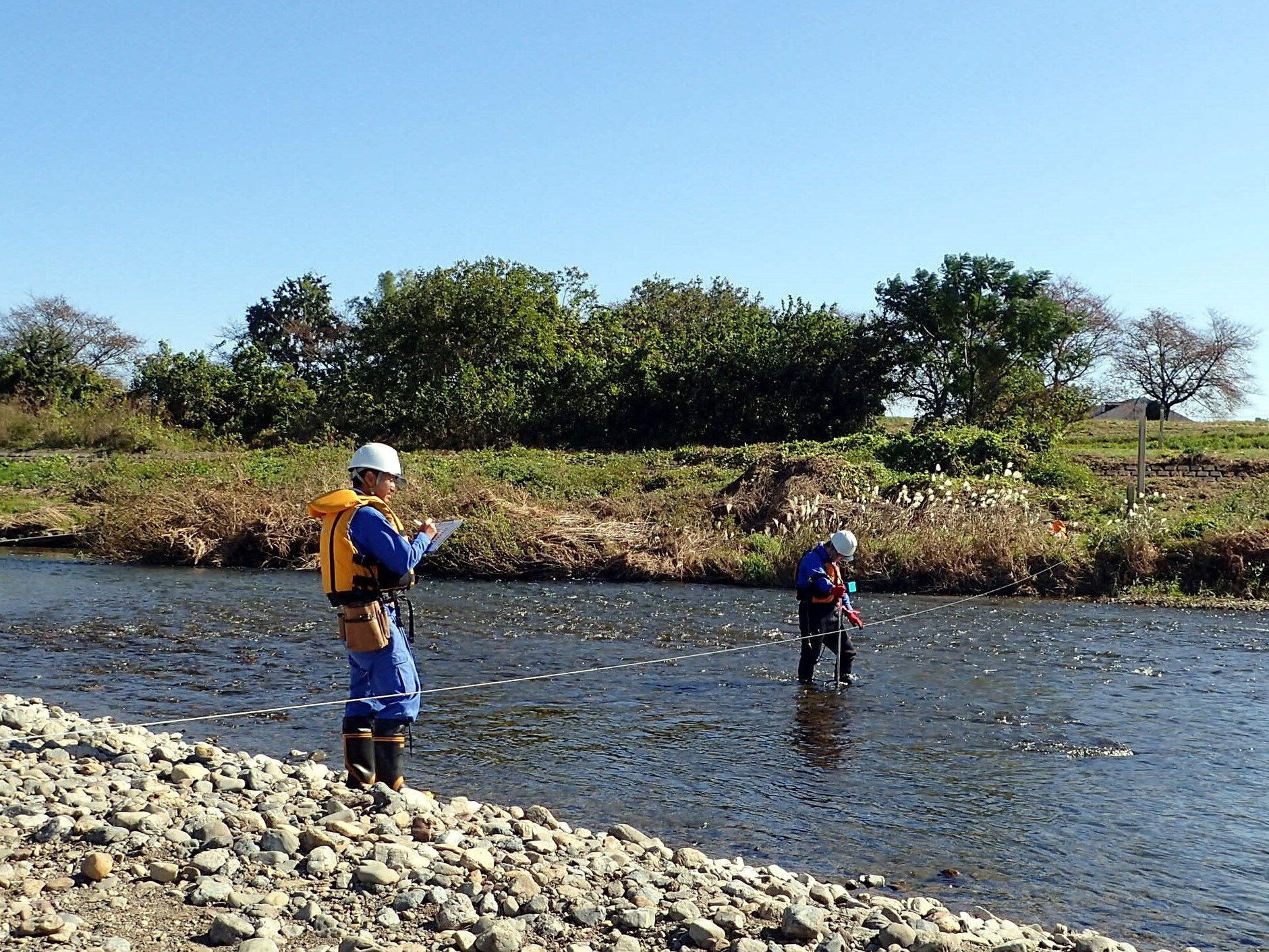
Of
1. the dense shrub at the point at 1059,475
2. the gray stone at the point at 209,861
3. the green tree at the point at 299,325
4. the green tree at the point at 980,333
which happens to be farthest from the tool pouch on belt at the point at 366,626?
the green tree at the point at 299,325

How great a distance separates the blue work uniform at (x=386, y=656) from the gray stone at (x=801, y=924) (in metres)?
2.84

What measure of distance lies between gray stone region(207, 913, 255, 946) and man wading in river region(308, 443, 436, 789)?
238 centimetres

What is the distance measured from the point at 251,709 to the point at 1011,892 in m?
7.14

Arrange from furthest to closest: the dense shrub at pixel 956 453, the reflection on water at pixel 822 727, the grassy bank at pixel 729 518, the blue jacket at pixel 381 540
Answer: the dense shrub at pixel 956 453 < the grassy bank at pixel 729 518 < the reflection on water at pixel 822 727 < the blue jacket at pixel 381 540

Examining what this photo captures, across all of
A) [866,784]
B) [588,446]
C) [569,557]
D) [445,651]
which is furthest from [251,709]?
[588,446]

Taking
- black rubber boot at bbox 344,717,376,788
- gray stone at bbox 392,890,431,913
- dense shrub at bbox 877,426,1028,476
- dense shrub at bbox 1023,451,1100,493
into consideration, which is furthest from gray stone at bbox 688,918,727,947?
dense shrub at bbox 877,426,1028,476

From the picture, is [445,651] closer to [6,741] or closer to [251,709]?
[251,709]

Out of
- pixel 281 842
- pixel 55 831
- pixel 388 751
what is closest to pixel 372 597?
pixel 388 751

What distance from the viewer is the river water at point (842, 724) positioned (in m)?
7.69

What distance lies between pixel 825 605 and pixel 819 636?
0.31 metres

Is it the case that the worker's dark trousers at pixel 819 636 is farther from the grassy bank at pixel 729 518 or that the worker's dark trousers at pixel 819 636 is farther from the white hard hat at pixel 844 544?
the grassy bank at pixel 729 518

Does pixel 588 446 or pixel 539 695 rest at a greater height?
pixel 588 446

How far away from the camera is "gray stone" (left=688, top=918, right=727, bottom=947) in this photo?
5.38 meters

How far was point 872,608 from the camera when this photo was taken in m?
19.0
